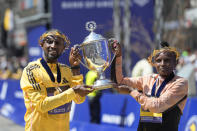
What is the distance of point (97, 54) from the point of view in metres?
3.62

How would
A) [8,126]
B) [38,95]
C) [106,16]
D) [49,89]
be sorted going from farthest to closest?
[106,16] < [8,126] < [49,89] < [38,95]

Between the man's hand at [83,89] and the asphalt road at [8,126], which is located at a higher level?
the man's hand at [83,89]

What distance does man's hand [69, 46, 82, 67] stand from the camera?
12.6ft

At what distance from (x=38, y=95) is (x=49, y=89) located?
6.0 inches

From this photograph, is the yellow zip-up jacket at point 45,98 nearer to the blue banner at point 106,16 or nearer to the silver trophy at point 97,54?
the silver trophy at point 97,54

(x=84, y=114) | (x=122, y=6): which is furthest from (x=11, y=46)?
(x=84, y=114)

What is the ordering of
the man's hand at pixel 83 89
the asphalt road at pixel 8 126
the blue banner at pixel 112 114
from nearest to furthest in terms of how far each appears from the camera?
the man's hand at pixel 83 89
the blue banner at pixel 112 114
the asphalt road at pixel 8 126

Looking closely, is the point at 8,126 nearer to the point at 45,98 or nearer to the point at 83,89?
the point at 45,98

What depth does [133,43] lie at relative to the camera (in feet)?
45.8

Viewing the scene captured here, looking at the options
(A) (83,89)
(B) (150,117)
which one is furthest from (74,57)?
(B) (150,117)

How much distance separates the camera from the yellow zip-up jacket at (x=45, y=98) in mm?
3580

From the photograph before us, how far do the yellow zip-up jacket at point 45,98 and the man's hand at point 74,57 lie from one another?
0.58 feet

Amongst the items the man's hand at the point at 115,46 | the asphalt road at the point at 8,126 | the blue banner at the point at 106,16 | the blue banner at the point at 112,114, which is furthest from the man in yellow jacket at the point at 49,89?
the blue banner at the point at 106,16

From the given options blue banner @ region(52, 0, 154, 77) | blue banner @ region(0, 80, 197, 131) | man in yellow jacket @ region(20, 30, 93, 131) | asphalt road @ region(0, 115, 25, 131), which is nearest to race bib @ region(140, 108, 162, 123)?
man in yellow jacket @ region(20, 30, 93, 131)
